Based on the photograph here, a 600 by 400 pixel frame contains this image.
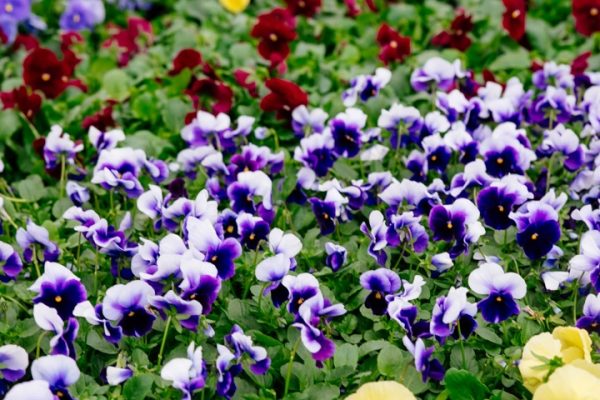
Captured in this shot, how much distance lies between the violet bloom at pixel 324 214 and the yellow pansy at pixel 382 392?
0.56 meters

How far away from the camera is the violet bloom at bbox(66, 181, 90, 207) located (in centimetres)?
245

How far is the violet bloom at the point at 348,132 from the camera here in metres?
2.52

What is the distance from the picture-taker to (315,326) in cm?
191

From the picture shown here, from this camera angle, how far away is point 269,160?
2521mm

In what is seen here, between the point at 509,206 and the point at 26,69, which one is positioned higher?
the point at 509,206

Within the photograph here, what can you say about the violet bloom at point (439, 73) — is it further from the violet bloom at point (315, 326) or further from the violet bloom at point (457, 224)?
the violet bloom at point (315, 326)

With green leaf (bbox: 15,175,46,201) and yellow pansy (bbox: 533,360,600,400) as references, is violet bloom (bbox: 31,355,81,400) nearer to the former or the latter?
yellow pansy (bbox: 533,360,600,400)

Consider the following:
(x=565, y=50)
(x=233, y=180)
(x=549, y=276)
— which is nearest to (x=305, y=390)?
(x=549, y=276)

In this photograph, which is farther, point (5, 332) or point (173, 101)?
point (173, 101)

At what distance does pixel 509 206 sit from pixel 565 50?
4.81 ft

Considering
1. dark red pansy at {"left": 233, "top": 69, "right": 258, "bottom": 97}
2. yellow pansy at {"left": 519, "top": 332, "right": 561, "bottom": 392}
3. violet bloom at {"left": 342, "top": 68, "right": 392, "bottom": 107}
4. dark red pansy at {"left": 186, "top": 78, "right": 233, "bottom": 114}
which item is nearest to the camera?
yellow pansy at {"left": 519, "top": 332, "right": 561, "bottom": 392}

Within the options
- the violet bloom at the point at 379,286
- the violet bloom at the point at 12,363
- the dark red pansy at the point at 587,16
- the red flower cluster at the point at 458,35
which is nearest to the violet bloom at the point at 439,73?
the red flower cluster at the point at 458,35

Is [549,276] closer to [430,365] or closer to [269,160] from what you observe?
[430,365]

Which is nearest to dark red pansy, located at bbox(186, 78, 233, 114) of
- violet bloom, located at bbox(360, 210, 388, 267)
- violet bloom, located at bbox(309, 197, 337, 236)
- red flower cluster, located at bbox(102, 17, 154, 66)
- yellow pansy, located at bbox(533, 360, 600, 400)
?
red flower cluster, located at bbox(102, 17, 154, 66)
